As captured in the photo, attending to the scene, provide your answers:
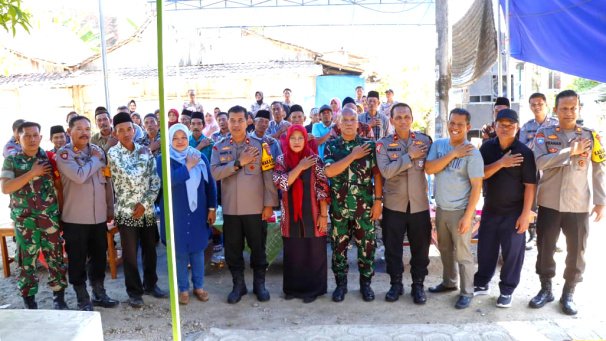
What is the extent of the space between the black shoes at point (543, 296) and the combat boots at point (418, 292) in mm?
904

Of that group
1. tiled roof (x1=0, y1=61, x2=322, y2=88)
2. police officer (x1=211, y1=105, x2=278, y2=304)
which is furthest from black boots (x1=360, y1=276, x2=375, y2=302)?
tiled roof (x1=0, y1=61, x2=322, y2=88)

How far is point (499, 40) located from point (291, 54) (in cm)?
1146

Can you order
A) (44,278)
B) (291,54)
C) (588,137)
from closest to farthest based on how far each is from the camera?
(588,137) < (44,278) < (291,54)

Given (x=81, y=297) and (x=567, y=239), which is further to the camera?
(x=81, y=297)

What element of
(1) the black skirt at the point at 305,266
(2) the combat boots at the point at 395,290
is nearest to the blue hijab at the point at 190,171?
(1) the black skirt at the point at 305,266

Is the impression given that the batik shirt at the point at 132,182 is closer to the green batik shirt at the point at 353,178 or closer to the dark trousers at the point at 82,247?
the dark trousers at the point at 82,247

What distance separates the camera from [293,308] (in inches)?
171

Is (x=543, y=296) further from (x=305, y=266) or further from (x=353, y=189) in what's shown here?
(x=305, y=266)

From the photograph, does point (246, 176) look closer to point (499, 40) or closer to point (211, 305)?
point (211, 305)

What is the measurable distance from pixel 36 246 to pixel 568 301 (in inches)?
176

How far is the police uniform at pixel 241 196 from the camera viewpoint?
4.32 m

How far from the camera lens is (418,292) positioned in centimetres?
433

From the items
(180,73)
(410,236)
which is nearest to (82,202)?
(410,236)

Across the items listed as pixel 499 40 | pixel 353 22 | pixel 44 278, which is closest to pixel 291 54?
pixel 353 22
